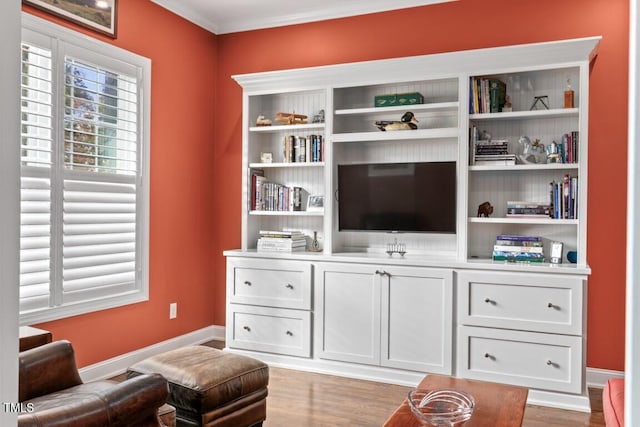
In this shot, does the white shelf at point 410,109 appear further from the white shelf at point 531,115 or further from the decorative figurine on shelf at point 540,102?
the decorative figurine on shelf at point 540,102

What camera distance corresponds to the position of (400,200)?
3.93 metres

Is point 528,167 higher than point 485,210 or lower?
higher

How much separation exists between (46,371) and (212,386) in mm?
713

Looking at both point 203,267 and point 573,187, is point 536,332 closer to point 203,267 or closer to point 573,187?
point 573,187

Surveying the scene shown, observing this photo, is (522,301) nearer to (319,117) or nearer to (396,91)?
(396,91)

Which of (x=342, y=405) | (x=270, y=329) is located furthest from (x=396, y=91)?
(x=342, y=405)

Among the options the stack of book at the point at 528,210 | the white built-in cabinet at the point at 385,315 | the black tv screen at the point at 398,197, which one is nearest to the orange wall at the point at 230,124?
the stack of book at the point at 528,210

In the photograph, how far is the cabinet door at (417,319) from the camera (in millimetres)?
3555

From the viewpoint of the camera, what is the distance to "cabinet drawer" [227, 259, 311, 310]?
4016 mm

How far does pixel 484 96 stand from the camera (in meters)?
3.68

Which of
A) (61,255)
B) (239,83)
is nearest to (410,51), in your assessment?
(239,83)

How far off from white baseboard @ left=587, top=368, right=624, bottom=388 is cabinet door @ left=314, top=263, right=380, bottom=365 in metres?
1.49

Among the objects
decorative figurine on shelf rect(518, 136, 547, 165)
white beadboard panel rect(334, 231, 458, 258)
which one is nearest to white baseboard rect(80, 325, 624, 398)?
white beadboard panel rect(334, 231, 458, 258)

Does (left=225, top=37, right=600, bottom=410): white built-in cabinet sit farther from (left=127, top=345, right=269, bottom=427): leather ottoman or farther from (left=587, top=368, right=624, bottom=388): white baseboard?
(left=127, top=345, right=269, bottom=427): leather ottoman
